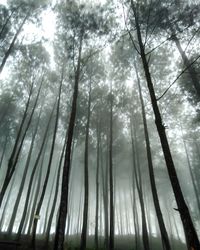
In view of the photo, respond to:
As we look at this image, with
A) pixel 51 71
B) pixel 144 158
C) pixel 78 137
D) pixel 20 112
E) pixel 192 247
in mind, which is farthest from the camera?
pixel 144 158

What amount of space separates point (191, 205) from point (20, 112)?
32.8 meters

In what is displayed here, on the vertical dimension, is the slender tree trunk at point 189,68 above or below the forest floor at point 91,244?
above

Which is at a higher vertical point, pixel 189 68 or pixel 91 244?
pixel 189 68

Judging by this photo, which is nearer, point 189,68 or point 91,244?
point 189,68

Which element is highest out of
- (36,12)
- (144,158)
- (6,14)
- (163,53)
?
(36,12)

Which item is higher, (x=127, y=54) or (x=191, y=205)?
(x=127, y=54)

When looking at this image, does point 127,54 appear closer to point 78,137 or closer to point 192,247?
point 78,137

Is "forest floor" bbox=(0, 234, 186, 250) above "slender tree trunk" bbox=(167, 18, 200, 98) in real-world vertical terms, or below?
below

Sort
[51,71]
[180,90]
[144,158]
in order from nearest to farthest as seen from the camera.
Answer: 1. [180,90]
2. [51,71]
3. [144,158]

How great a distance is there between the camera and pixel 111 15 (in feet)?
41.7

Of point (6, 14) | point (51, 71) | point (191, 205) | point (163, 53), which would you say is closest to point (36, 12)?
point (6, 14)

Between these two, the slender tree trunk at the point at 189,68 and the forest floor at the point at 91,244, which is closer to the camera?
the forest floor at the point at 91,244

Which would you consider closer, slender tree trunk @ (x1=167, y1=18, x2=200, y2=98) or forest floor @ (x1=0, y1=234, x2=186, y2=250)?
forest floor @ (x1=0, y1=234, x2=186, y2=250)

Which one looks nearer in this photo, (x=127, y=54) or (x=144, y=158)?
(x=127, y=54)
